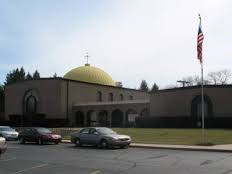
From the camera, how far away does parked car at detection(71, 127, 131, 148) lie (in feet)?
101

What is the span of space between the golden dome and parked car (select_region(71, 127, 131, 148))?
5969cm

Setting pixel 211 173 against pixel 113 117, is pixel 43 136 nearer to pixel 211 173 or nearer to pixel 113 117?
pixel 211 173

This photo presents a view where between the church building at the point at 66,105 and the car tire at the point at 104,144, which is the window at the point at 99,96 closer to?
the church building at the point at 66,105

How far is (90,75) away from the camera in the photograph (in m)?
94.6

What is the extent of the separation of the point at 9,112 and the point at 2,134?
47.0 metres

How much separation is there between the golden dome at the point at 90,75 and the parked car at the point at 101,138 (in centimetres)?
5969

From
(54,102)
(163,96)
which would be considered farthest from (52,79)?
(163,96)

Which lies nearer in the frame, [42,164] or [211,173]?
[211,173]

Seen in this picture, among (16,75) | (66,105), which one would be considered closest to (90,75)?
(66,105)

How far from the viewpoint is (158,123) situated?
62.3 metres

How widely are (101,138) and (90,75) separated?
6320 cm

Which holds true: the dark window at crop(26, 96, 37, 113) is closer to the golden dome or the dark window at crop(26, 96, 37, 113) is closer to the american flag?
the golden dome

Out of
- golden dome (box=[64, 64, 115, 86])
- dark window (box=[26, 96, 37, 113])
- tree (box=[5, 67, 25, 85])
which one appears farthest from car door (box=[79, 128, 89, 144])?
tree (box=[5, 67, 25, 85])

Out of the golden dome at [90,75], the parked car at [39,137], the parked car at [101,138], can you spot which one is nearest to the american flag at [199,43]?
the parked car at [101,138]
